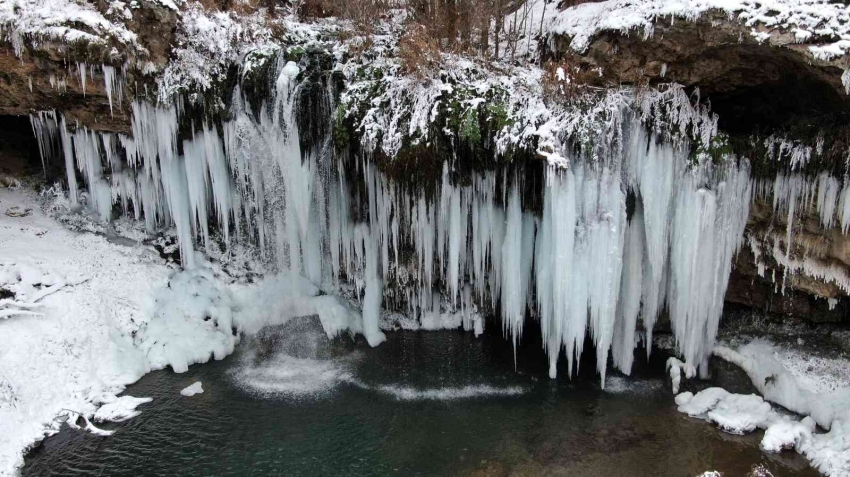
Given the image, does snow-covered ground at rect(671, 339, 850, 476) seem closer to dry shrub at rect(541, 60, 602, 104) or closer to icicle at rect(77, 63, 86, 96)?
dry shrub at rect(541, 60, 602, 104)

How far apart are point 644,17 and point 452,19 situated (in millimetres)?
3845

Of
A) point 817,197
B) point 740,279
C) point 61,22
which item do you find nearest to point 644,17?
point 817,197

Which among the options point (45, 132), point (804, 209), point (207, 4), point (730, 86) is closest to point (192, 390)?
point (45, 132)

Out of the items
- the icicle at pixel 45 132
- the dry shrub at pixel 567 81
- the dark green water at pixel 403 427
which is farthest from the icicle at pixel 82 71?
the dry shrub at pixel 567 81

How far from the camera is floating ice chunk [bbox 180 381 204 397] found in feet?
32.1

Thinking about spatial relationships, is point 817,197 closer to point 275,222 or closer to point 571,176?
point 571,176

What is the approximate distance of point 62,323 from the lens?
1002cm

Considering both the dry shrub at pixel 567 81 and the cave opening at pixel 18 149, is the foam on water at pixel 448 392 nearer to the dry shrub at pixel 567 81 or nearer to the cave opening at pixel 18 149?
the dry shrub at pixel 567 81

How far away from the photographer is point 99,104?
10.8 meters

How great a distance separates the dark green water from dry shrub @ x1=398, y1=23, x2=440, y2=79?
5305 millimetres

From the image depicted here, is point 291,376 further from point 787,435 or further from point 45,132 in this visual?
point 787,435

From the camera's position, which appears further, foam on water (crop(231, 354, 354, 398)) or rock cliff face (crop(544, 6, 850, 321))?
foam on water (crop(231, 354, 354, 398))

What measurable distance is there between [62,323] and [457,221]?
703cm

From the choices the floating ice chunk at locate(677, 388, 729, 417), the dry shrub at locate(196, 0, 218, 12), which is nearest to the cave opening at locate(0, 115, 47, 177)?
the dry shrub at locate(196, 0, 218, 12)
